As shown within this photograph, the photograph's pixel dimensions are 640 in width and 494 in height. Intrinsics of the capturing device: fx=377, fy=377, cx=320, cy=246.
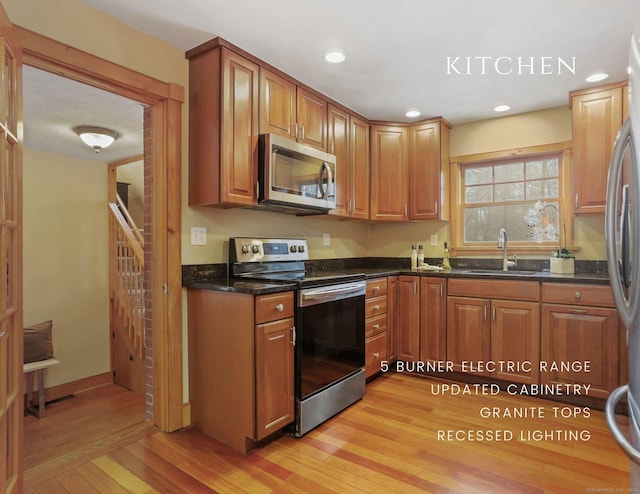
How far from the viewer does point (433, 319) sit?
312cm

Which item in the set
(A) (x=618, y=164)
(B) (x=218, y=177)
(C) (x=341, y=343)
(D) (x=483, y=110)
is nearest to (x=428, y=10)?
(A) (x=618, y=164)

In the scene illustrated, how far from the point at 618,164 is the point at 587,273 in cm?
214

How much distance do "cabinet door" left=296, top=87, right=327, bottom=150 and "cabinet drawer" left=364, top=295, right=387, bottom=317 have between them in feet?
4.13

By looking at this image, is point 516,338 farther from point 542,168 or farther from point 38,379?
point 38,379

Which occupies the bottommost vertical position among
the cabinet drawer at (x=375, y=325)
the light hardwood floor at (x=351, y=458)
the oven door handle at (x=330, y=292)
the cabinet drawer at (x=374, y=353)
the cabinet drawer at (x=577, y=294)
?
the light hardwood floor at (x=351, y=458)

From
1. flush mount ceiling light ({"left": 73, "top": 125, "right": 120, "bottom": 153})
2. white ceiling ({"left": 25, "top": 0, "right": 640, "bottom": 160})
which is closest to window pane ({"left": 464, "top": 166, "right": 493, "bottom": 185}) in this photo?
white ceiling ({"left": 25, "top": 0, "right": 640, "bottom": 160})

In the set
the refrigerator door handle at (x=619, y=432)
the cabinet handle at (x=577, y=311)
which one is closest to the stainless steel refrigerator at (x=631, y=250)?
the refrigerator door handle at (x=619, y=432)

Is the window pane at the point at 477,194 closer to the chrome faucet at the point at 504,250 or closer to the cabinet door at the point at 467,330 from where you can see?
the chrome faucet at the point at 504,250

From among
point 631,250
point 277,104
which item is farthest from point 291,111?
point 631,250

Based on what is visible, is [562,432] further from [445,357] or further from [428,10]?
[428,10]

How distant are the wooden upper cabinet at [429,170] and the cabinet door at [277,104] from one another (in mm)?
1424

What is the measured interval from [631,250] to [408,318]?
221 centimetres

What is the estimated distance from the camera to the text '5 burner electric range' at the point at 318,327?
2.17 metres

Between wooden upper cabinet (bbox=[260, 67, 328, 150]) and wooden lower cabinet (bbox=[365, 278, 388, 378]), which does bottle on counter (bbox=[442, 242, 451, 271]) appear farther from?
wooden upper cabinet (bbox=[260, 67, 328, 150])
